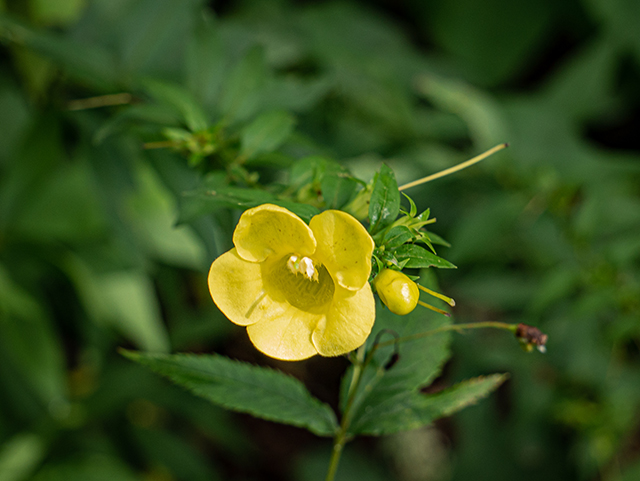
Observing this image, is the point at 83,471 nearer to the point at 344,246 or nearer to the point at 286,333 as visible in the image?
the point at 286,333

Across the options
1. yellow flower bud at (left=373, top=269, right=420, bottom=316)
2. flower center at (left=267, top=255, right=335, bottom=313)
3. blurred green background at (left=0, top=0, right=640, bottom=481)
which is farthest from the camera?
blurred green background at (left=0, top=0, right=640, bottom=481)

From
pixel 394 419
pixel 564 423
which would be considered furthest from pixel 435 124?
pixel 394 419

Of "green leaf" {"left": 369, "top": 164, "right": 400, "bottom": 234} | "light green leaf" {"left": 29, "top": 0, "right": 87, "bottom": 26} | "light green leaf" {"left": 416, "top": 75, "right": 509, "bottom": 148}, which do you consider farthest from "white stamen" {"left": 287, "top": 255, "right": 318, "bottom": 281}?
"light green leaf" {"left": 29, "top": 0, "right": 87, "bottom": 26}

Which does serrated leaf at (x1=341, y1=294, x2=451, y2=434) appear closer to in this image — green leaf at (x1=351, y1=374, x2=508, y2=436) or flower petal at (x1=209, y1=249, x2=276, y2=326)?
green leaf at (x1=351, y1=374, x2=508, y2=436)

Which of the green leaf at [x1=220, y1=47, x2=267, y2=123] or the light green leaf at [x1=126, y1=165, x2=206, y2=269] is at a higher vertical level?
the green leaf at [x1=220, y1=47, x2=267, y2=123]

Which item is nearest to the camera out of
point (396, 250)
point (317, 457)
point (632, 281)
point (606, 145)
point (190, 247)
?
point (396, 250)

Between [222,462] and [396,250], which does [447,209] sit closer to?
[396,250]

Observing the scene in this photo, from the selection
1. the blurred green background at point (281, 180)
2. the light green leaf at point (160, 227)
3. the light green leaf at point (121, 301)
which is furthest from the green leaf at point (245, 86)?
the light green leaf at point (121, 301)
